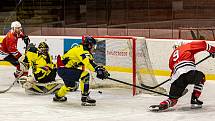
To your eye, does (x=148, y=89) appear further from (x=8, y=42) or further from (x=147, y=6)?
(x=147, y=6)

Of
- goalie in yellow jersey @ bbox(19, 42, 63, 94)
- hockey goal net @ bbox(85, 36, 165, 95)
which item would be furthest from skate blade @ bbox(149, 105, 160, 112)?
goalie in yellow jersey @ bbox(19, 42, 63, 94)

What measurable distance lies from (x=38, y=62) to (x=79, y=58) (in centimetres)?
140

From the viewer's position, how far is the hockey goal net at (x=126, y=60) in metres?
6.69

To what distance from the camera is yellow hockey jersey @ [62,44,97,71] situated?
541 cm

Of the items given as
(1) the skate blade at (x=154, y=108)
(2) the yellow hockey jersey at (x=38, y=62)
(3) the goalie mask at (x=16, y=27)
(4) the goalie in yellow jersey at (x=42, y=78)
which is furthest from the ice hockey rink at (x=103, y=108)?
(3) the goalie mask at (x=16, y=27)

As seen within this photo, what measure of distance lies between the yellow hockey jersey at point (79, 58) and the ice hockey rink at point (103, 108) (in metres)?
0.49

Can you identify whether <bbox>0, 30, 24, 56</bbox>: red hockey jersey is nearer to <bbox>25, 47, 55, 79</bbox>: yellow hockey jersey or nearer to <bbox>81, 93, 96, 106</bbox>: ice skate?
<bbox>25, 47, 55, 79</bbox>: yellow hockey jersey

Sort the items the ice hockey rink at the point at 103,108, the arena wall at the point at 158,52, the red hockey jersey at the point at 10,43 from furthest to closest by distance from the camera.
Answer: the red hockey jersey at the point at 10,43 → the arena wall at the point at 158,52 → the ice hockey rink at the point at 103,108

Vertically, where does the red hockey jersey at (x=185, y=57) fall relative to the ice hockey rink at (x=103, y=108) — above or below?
above

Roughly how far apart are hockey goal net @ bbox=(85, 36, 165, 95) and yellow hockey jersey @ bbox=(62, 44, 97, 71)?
1.12 meters

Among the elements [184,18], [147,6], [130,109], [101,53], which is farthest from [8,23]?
[130,109]

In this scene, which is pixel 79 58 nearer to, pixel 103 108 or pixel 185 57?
pixel 103 108

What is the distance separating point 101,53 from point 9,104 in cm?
Result: 201

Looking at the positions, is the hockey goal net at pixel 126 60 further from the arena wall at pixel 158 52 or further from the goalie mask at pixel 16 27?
the goalie mask at pixel 16 27
